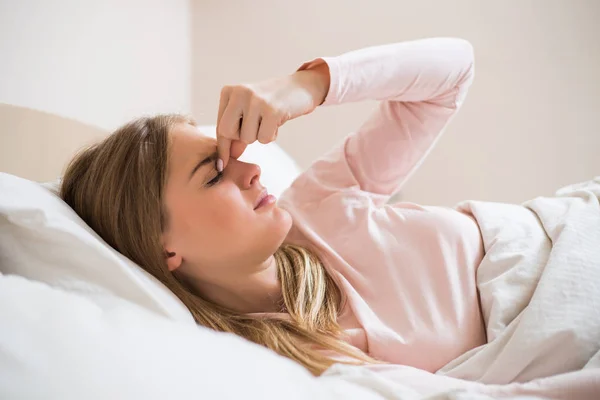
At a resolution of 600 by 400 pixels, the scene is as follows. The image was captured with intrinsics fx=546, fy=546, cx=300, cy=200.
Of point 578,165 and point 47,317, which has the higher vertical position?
point 47,317

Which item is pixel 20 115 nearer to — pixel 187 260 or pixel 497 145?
pixel 187 260

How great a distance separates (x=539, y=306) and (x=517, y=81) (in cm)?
100

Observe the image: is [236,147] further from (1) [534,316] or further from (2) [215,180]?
(1) [534,316]

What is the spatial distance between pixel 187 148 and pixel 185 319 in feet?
0.84

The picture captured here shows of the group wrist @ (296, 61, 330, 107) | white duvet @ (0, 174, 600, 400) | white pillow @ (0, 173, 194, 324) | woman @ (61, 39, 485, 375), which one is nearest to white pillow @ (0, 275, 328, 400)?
white duvet @ (0, 174, 600, 400)

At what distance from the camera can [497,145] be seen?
1563 mm

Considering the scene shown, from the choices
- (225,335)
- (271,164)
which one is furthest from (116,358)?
(271,164)

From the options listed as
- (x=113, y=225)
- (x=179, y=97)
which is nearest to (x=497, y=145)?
(x=179, y=97)

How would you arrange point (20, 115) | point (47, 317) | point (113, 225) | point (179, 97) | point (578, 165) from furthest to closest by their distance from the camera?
1. point (179, 97)
2. point (578, 165)
3. point (20, 115)
4. point (113, 225)
5. point (47, 317)

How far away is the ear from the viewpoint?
0.83 m

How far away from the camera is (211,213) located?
2.61 feet

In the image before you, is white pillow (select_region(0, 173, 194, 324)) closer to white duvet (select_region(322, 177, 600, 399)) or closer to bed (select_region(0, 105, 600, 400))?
bed (select_region(0, 105, 600, 400))

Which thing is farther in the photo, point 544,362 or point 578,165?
point 578,165

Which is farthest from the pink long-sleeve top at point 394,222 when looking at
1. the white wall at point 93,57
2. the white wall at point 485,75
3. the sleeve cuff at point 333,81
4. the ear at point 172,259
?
the white wall at point 485,75
